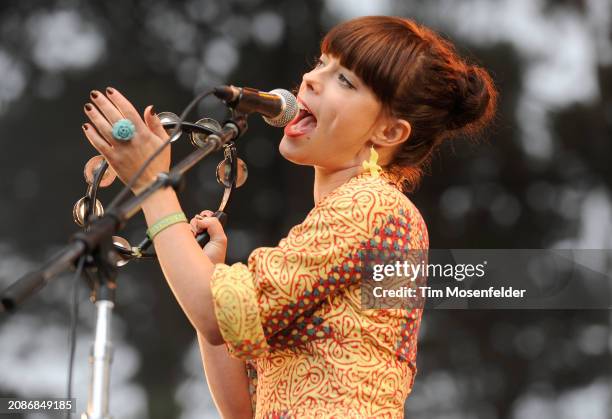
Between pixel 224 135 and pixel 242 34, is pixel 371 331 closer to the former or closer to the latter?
pixel 224 135

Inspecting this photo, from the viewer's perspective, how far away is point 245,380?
1953 mm

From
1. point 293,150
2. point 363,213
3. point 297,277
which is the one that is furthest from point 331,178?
point 297,277

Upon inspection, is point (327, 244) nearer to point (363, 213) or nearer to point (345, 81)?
point (363, 213)

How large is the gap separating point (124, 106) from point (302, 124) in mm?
402

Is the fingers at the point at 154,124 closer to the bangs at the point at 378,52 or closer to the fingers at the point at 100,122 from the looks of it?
the fingers at the point at 100,122

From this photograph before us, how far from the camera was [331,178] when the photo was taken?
1963mm

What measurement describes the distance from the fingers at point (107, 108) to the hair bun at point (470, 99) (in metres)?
0.71

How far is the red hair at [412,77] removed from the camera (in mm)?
1898

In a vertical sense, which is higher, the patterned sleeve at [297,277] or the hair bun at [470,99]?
the hair bun at [470,99]

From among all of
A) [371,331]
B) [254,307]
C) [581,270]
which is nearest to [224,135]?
[254,307]

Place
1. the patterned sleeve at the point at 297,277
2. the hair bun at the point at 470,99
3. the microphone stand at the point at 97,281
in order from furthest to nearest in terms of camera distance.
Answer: the hair bun at the point at 470,99 < the patterned sleeve at the point at 297,277 < the microphone stand at the point at 97,281

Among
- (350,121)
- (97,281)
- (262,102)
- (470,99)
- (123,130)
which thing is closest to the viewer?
(97,281)

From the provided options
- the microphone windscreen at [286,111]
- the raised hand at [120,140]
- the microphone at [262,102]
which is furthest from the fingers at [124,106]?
the microphone windscreen at [286,111]

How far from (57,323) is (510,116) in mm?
1763
